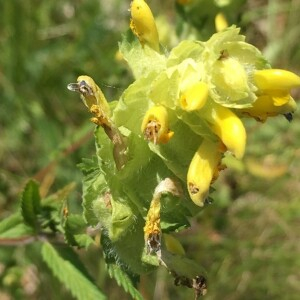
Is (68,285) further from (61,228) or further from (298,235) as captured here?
(298,235)

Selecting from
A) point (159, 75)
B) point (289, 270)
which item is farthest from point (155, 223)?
point (289, 270)

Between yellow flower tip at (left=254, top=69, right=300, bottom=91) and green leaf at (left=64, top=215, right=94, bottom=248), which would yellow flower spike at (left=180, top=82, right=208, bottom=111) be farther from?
green leaf at (left=64, top=215, right=94, bottom=248)

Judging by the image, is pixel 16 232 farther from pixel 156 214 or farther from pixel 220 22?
pixel 220 22

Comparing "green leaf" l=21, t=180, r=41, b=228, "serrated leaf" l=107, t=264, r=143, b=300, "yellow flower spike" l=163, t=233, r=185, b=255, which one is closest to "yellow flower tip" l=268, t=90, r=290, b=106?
"yellow flower spike" l=163, t=233, r=185, b=255

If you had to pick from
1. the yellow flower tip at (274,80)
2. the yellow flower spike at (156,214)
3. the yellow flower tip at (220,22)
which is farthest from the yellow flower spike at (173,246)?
the yellow flower tip at (220,22)

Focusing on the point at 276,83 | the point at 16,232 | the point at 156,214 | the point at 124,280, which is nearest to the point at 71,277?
the point at 16,232
